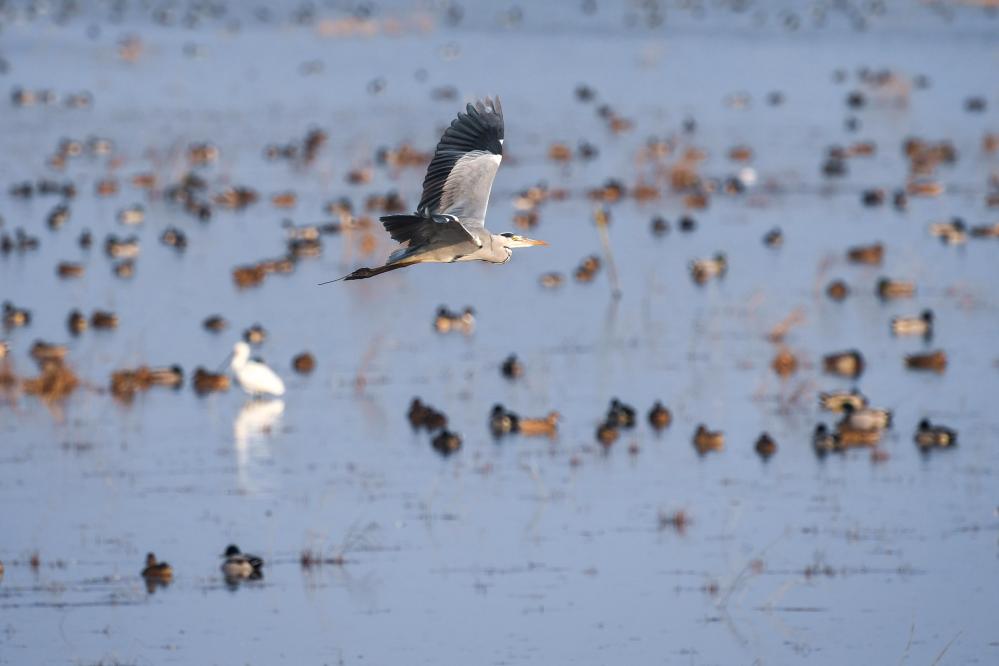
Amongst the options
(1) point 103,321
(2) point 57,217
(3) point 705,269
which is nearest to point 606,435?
(1) point 103,321

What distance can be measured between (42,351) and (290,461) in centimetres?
569

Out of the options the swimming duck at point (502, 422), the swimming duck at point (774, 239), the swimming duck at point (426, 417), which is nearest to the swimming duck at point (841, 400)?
the swimming duck at point (502, 422)

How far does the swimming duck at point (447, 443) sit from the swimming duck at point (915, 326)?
7.59 metres

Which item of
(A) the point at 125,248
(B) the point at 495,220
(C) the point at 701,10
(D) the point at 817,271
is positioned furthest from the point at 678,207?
(C) the point at 701,10

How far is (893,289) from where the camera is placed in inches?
1001

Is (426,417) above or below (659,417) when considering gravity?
above

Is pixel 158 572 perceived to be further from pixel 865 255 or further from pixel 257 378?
pixel 865 255

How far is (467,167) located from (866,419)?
764 cm

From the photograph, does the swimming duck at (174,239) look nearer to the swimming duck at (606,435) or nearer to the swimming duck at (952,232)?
the swimming duck at (952,232)

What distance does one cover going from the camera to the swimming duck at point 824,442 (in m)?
17.7

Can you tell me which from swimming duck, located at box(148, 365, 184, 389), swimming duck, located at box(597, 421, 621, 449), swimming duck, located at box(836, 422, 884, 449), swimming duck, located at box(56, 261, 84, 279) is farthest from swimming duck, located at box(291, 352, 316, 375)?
swimming duck, located at box(56, 261, 84, 279)

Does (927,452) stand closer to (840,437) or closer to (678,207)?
(840,437)

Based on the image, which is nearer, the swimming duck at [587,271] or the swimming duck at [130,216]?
the swimming duck at [587,271]

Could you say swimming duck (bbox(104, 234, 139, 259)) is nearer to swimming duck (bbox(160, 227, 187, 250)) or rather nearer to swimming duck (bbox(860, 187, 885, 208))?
swimming duck (bbox(160, 227, 187, 250))
